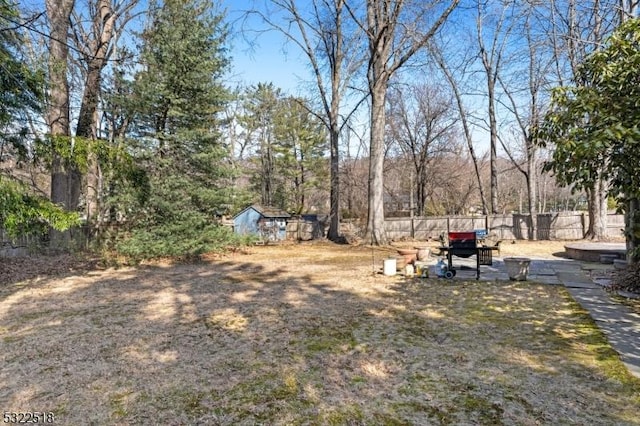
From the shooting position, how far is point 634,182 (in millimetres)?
3760

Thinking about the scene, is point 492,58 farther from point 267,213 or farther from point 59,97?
point 59,97

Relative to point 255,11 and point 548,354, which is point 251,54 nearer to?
point 255,11

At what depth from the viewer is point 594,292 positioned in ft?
17.7

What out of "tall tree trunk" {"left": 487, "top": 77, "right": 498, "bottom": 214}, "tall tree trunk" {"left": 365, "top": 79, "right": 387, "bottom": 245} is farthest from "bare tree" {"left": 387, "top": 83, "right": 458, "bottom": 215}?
"tall tree trunk" {"left": 365, "top": 79, "right": 387, "bottom": 245}

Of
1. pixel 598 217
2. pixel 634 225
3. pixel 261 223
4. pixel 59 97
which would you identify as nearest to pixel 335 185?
pixel 261 223

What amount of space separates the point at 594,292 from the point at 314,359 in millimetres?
4786

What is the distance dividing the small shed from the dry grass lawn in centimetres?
1097

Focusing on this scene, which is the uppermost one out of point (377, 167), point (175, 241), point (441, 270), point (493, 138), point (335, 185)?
point (493, 138)

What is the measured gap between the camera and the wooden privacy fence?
1516 cm

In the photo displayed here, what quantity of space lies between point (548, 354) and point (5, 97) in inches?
344

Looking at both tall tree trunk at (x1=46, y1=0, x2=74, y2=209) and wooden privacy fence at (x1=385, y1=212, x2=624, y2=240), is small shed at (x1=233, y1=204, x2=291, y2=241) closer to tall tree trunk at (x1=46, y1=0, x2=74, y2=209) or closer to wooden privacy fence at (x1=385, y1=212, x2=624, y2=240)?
wooden privacy fence at (x1=385, y1=212, x2=624, y2=240)

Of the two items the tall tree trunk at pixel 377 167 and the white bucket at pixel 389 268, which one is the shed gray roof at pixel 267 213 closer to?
the tall tree trunk at pixel 377 167

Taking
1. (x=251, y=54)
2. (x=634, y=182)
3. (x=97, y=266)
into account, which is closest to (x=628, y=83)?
(x=634, y=182)

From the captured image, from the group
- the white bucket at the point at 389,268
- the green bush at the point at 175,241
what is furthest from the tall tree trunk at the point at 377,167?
the white bucket at the point at 389,268
